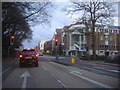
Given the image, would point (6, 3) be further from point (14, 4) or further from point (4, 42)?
point (4, 42)

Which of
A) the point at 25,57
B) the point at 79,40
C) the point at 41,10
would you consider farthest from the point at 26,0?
the point at 79,40

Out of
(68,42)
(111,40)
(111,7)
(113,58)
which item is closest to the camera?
(113,58)

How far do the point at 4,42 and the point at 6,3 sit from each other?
2195 centimetres

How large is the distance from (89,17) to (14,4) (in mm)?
18392

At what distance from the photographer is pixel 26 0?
668 inches

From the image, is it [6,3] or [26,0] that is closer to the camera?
[6,3]

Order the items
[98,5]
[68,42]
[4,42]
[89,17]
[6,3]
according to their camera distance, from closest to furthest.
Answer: [6,3] < [98,5] < [89,17] < [4,42] < [68,42]

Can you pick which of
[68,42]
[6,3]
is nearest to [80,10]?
[6,3]

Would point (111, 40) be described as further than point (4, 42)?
Yes

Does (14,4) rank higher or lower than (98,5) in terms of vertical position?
lower

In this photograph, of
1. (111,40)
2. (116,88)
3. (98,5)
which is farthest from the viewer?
(111,40)

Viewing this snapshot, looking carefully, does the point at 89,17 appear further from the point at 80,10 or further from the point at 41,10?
the point at 41,10

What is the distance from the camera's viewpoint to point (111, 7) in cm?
2652

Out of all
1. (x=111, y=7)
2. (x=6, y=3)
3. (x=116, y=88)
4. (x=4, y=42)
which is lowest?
(x=116, y=88)
